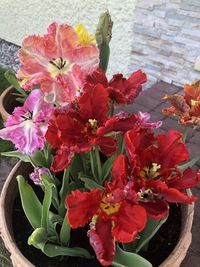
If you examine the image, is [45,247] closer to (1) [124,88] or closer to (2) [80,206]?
(2) [80,206]

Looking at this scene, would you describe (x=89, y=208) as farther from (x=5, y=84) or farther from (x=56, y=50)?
(x=5, y=84)

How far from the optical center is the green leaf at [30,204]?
0.82 metres

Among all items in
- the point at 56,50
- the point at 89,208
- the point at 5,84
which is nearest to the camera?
the point at 89,208

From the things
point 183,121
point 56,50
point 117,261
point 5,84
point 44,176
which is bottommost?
point 5,84

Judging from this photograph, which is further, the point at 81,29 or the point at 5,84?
the point at 5,84

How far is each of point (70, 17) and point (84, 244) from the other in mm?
1905

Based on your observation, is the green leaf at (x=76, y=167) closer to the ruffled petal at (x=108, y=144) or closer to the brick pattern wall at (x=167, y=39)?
the ruffled petal at (x=108, y=144)

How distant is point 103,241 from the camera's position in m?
0.65

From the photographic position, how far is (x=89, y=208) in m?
0.65

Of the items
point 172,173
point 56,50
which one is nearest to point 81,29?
point 56,50

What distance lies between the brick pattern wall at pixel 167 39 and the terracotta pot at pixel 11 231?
3.74ft

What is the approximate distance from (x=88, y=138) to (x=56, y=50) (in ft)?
0.63

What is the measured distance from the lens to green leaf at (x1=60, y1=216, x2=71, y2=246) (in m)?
0.82

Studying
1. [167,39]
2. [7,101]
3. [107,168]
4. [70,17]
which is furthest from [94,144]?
[70,17]
